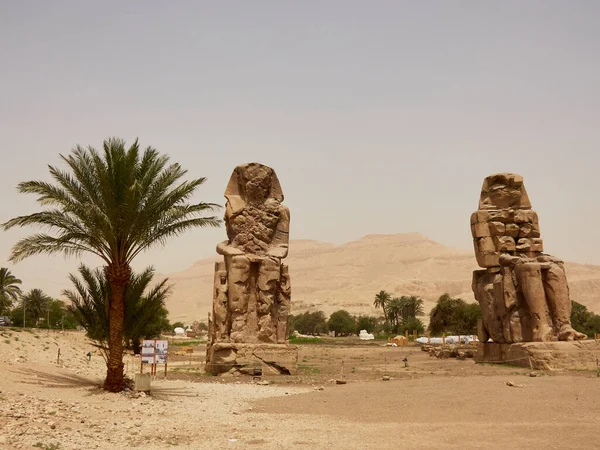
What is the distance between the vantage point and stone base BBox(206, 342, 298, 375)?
1409cm

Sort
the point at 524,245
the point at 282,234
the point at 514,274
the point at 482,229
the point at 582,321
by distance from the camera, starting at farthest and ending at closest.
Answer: the point at 582,321 → the point at 482,229 → the point at 524,245 → the point at 514,274 → the point at 282,234

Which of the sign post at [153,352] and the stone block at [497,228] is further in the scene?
the stone block at [497,228]

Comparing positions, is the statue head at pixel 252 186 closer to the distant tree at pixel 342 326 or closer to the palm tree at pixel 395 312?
the palm tree at pixel 395 312

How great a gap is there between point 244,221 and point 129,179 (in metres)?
4.70

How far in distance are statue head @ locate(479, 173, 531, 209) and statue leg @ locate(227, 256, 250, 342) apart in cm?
689

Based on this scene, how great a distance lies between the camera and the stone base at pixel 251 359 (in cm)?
1409

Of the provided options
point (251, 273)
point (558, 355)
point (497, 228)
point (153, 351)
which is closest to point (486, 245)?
point (497, 228)

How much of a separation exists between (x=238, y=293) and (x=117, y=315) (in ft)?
13.4

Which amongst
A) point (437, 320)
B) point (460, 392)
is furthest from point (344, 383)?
point (437, 320)

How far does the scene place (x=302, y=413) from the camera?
349 inches

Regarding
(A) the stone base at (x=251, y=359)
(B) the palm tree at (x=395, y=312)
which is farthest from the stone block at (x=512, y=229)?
(B) the palm tree at (x=395, y=312)

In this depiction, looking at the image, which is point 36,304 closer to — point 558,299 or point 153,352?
point 153,352

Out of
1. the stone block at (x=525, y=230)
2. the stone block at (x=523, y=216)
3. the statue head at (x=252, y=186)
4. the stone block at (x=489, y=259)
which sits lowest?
the stone block at (x=489, y=259)

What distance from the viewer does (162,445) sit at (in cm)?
662
